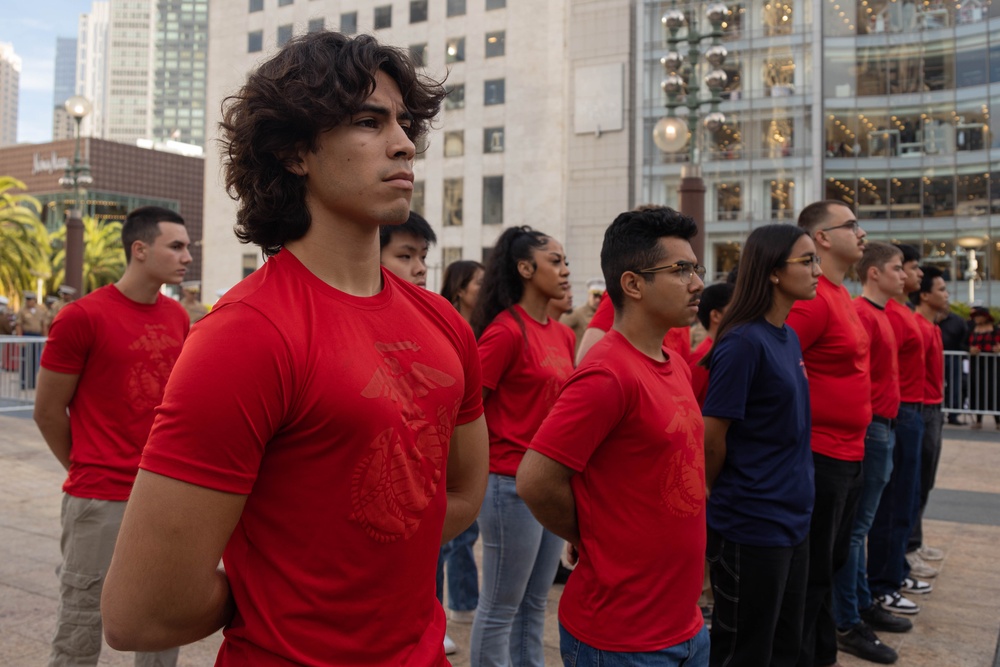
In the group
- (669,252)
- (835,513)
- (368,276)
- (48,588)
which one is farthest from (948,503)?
(368,276)

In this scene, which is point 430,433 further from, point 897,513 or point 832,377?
point 897,513

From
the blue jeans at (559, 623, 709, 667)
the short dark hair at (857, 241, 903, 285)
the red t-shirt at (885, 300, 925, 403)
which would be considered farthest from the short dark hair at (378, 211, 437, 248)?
the red t-shirt at (885, 300, 925, 403)

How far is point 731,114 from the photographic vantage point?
145ft

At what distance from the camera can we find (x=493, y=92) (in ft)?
160

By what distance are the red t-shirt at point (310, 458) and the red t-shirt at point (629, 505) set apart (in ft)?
3.67

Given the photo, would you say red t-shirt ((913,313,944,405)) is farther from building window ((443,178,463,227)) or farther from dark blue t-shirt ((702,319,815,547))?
building window ((443,178,463,227))

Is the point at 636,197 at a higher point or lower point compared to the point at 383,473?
higher

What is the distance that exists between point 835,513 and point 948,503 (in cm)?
584

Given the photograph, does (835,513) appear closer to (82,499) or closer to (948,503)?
(82,499)

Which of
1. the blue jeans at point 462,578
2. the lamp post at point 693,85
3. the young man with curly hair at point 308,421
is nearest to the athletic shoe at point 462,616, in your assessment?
the blue jeans at point 462,578

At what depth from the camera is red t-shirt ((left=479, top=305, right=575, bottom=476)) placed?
Result: 4422mm

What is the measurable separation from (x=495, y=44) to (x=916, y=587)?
1821 inches

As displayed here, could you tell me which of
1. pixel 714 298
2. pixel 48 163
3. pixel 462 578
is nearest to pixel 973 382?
pixel 714 298

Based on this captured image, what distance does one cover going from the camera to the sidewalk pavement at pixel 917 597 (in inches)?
198
